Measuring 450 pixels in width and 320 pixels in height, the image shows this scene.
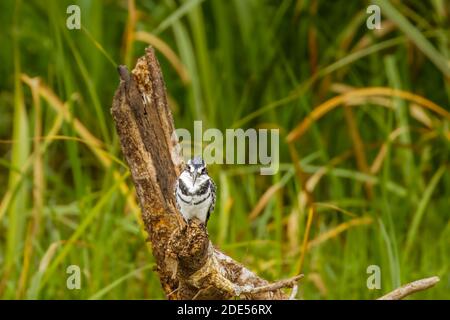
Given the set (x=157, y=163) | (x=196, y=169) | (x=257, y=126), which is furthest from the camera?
(x=257, y=126)

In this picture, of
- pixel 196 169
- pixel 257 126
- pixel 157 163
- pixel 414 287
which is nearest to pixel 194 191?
pixel 196 169

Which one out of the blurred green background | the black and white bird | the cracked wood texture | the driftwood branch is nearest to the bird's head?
the black and white bird

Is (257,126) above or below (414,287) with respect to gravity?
above

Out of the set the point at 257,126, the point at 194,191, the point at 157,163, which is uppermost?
the point at 257,126

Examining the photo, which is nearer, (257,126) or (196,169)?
(196,169)

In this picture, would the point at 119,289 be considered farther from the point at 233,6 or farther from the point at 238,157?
the point at 233,6

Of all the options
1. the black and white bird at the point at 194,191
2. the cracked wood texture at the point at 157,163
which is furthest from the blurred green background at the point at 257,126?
the black and white bird at the point at 194,191

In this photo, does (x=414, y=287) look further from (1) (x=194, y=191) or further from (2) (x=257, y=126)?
(2) (x=257, y=126)
